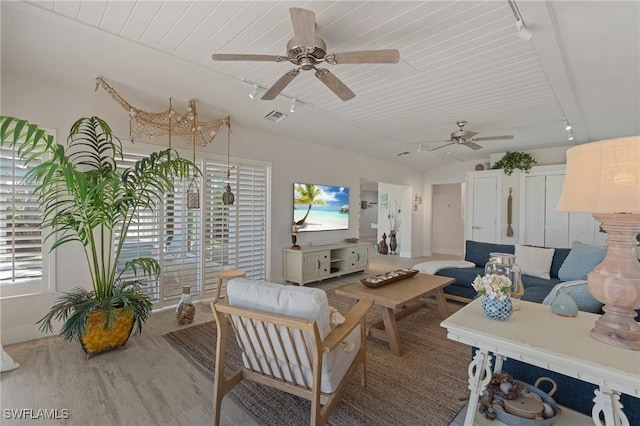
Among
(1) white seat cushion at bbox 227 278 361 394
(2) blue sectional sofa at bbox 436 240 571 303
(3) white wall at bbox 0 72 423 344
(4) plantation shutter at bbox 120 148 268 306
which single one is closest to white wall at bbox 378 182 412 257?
(3) white wall at bbox 0 72 423 344

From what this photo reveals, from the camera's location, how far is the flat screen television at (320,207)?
→ 205 inches

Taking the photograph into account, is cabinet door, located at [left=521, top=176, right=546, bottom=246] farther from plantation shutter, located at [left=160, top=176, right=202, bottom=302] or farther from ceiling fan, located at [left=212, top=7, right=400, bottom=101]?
plantation shutter, located at [left=160, top=176, right=202, bottom=302]

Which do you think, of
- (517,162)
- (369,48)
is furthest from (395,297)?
(517,162)

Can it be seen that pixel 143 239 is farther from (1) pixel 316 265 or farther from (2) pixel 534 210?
(2) pixel 534 210

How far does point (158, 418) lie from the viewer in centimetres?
187

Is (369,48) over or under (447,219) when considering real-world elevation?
over

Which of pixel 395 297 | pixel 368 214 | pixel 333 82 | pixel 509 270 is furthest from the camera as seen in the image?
pixel 368 214

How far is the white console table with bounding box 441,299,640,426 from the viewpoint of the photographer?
1.12 m

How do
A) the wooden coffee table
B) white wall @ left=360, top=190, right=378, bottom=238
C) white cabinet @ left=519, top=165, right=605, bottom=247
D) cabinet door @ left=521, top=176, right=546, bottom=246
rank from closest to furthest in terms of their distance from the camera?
the wooden coffee table, white cabinet @ left=519, top=165, right=605, bottom=247, cabinet door @ left=521, top=176, right=546, bottom=246, white wall @ left=360, top=190, right=378, bottom=238

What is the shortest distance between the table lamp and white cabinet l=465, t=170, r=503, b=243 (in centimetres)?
553

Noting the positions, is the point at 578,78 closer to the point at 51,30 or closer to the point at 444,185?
the point at 51,30

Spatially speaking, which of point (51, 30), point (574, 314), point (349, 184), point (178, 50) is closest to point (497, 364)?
point (574, 314)

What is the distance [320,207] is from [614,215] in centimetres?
445

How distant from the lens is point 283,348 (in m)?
1.68
